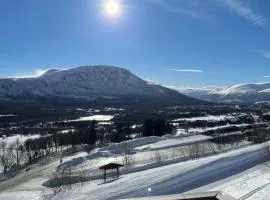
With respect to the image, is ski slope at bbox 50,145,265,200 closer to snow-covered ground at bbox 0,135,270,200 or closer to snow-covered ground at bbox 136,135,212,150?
snow-covered ground at bbox 0,135,270,200

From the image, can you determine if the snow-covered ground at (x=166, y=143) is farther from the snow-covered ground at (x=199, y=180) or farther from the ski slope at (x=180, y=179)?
the ski slope at (x=180, y=179)

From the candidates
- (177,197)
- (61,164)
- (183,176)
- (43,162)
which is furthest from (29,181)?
(177,197)

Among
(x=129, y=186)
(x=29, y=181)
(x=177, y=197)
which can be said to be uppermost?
(x=177, y=197)

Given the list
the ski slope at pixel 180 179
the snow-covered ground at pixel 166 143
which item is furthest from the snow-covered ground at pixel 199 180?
the snow-covered ground at pixel 166 143

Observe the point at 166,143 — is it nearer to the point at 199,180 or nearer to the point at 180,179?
the point at 180,179

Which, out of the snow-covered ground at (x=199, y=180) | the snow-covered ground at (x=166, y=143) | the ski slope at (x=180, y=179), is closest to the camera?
the snow-covered ground at (x=199, y=180)

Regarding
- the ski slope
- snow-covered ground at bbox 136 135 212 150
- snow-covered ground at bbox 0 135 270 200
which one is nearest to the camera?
snow-covered ground at bbox 0 135 270 200

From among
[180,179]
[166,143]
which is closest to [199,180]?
[180,179]

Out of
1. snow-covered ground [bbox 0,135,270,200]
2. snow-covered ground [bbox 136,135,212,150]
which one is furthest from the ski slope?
snow-covered ground [bbox 136,135,212,150]

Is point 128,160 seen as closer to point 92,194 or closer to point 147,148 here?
point 147,148

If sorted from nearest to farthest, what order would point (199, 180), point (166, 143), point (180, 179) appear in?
point (199, 180), point (180, 179), point (166, 143)

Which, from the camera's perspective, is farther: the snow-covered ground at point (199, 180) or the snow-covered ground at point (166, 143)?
the snow-covered ground at point (166, 143)
